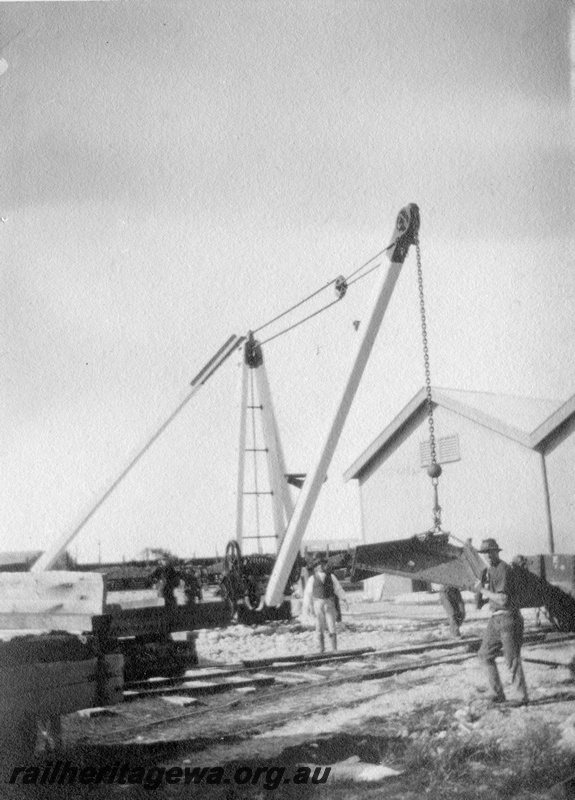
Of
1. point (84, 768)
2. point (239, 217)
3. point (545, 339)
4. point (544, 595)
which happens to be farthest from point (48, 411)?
point (544, 595)

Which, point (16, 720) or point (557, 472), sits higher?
point (557, 472)

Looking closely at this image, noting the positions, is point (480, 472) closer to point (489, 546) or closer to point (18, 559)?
point (489, 546)

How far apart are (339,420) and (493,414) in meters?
7.88

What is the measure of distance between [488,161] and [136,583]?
12620 mm

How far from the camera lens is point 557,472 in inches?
444

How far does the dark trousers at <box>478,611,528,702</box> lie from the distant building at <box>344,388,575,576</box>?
107 inches

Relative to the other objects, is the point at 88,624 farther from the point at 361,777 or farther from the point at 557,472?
the point at 557,472

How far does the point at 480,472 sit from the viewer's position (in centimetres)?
1394

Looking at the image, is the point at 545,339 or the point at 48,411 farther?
the point at 48,411

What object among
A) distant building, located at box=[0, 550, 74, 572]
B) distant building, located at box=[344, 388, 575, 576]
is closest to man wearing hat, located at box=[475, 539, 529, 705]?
distant building, located at box=[344, 388, 575, 576]

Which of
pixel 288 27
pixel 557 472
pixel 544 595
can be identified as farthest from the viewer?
pixel 557 472

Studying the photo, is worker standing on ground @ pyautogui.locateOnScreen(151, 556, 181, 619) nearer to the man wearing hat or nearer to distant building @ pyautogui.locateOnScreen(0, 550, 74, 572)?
distant building @ pyautogui.locateOnScreen(0, 550, 74, 572)
